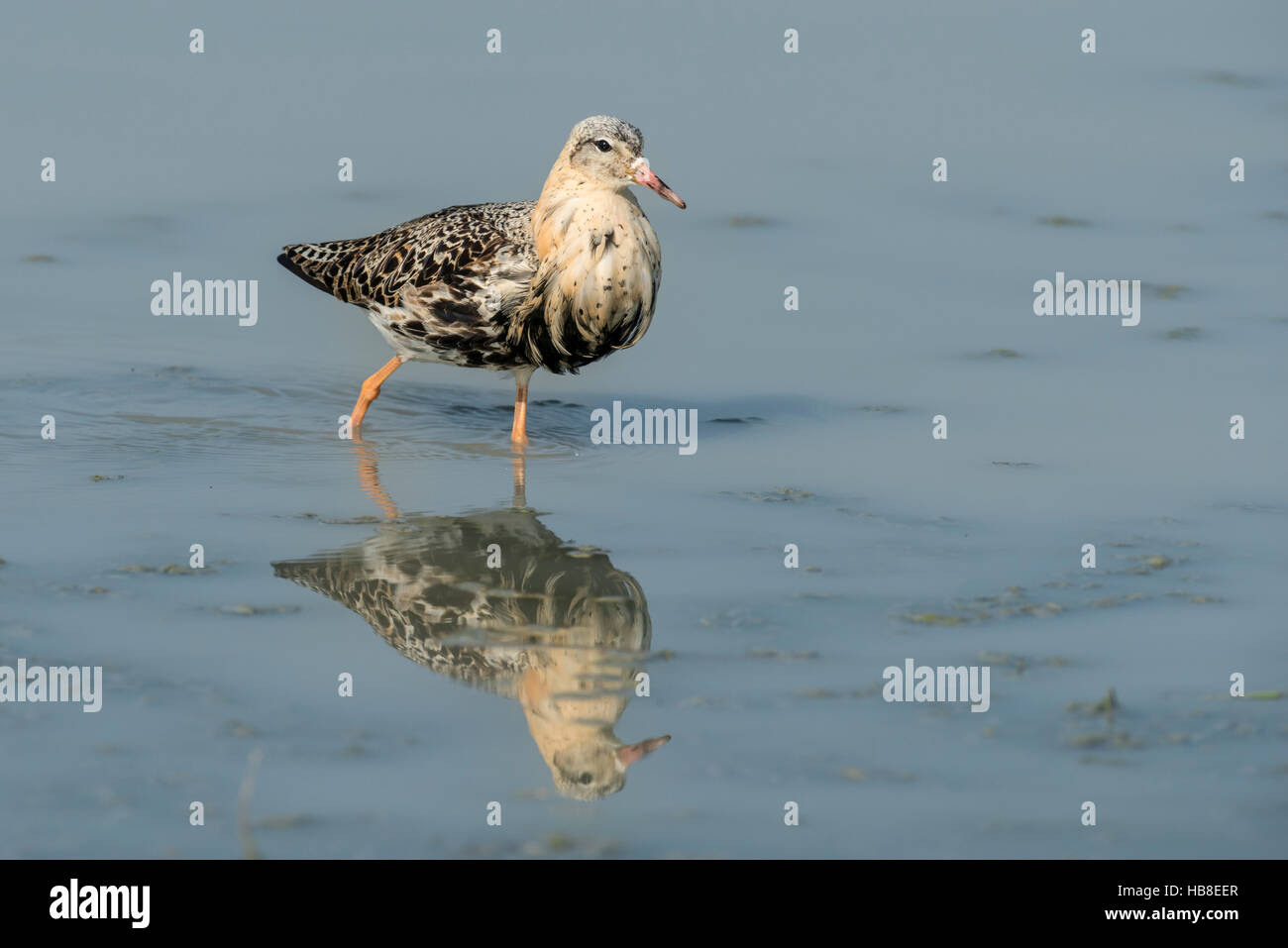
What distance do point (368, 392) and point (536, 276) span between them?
4.77 feet

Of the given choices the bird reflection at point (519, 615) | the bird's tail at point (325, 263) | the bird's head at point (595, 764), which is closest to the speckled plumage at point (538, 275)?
the bird's tail at point (325, 263)

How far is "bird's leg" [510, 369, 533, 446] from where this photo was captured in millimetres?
10328

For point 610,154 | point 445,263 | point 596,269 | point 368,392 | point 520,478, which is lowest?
point 520,478

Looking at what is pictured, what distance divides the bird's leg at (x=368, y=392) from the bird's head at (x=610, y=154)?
193 centimetres

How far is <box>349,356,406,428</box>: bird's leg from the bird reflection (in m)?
1.90

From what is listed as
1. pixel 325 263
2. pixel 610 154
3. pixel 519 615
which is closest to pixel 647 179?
pixel 610 154

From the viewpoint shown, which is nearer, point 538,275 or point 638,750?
point 638,750

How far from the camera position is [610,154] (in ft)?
32.2

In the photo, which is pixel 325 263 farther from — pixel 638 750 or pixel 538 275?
pixel 638 750

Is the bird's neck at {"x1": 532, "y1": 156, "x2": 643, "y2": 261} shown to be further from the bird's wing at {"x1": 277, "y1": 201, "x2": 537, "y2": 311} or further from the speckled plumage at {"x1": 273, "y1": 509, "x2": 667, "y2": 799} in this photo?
the speckled plumage at {"x1": 273, "y1": 509, "x2": 667, "y2": 799}

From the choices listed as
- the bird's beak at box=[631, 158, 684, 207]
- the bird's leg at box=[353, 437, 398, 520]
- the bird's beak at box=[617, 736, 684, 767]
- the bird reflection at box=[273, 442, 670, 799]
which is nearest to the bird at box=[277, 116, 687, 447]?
the bird's beak at box=[631, 158, 684, 207]

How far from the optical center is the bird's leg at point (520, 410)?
1033 centimetres

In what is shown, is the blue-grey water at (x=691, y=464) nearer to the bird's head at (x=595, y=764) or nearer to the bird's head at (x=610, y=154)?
the bird's head at (x=595, y=764)

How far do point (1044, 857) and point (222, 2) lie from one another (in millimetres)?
14459
